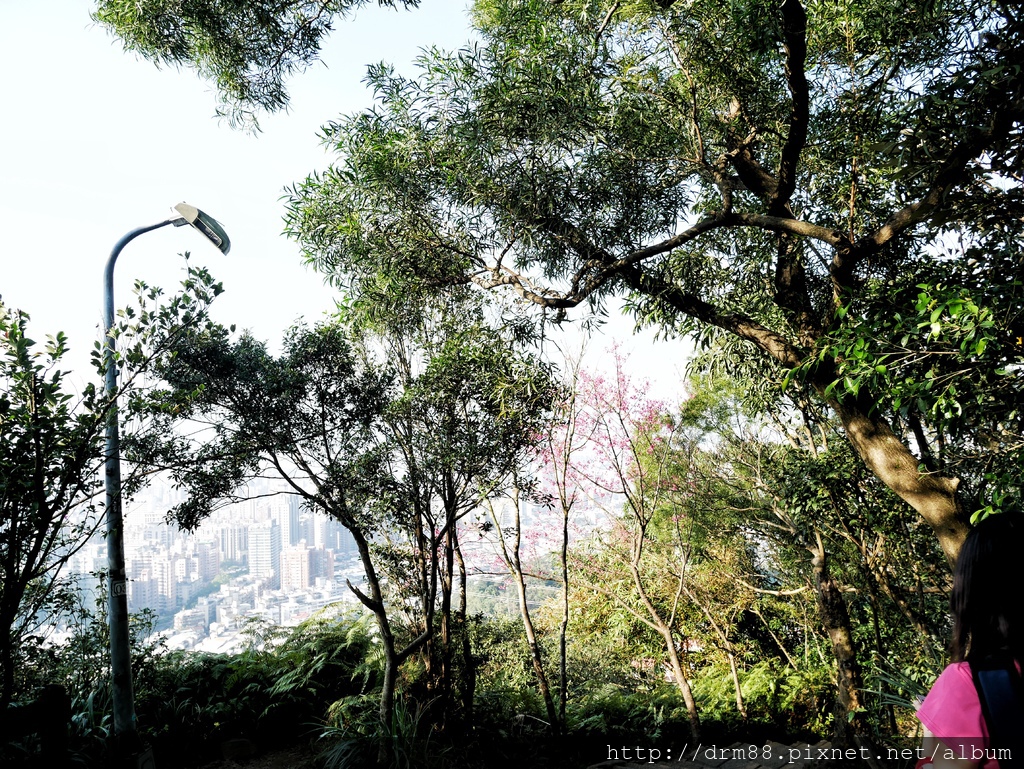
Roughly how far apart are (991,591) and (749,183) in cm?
339

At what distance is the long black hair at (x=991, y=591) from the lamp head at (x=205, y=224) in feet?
14.1

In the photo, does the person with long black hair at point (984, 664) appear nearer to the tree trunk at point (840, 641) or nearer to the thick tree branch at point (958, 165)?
the thick tree branch at point (958, 165)

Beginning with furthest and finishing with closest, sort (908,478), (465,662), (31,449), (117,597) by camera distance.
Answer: (465,662)
(117,597)
(908,478)
(31,449)

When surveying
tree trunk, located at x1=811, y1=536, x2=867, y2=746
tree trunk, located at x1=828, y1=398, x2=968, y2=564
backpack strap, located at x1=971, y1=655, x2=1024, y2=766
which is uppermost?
tree trunk, located at x1=828, y1=398, x2=968, y2=564

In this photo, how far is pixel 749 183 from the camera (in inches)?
164

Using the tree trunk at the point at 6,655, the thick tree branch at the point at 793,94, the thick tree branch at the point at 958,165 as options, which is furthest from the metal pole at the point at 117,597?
the thick tree branch at the point at 958,165

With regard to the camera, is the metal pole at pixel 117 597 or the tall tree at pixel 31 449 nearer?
the tall tree at pixel 31 449

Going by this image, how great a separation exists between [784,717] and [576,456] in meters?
3.44

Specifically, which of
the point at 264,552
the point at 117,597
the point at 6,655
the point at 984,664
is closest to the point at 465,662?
the point at 117,597

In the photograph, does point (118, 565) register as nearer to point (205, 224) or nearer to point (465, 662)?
point (205, 224)

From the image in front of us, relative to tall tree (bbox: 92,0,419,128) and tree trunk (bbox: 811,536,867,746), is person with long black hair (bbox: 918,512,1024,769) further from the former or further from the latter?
tree trunk (bbox: 811,536,867,746)

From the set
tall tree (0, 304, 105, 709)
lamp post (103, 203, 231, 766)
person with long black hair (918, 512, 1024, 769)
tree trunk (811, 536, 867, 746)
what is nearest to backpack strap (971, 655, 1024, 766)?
person with long black hair (918, 512, 1024, 769)

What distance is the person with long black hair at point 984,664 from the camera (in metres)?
1.25

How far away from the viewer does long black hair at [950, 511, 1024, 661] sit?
1.30 m
